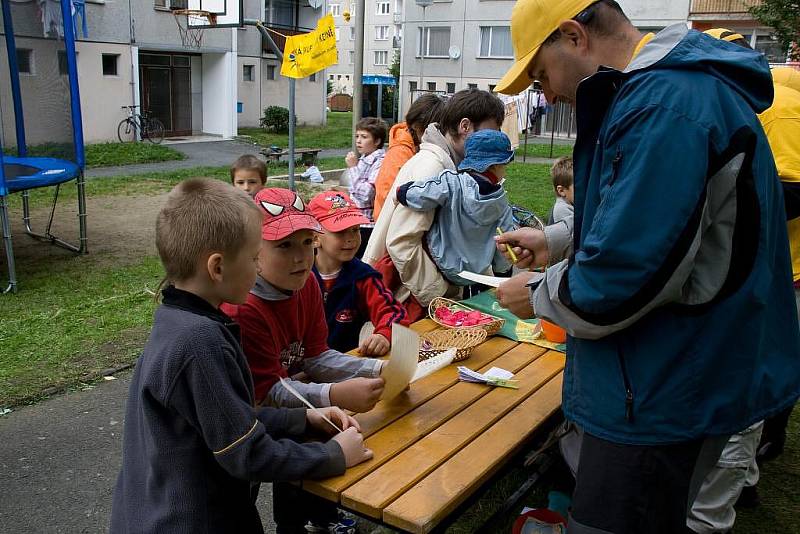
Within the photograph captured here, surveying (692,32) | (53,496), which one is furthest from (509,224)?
(53,496)

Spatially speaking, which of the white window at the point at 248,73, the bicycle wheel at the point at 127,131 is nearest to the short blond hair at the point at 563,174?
the bicycle wheel at the point at 127,131

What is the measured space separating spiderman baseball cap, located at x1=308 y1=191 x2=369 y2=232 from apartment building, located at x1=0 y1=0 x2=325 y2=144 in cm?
1522

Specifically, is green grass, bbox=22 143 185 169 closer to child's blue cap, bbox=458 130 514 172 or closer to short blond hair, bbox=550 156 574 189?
short blond hair, bbox=550 156 574 189

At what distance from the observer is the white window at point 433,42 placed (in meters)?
34.9

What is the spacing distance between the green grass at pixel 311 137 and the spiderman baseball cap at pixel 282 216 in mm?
18786

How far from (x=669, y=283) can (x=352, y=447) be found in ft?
3.06

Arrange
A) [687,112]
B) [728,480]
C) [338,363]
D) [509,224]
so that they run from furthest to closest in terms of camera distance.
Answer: [509,224] → [728,480] → [338,363] → [687,112]

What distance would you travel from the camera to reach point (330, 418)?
2.02 meters

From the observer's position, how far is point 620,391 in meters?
1.54

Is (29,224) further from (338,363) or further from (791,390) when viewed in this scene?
(791,390)

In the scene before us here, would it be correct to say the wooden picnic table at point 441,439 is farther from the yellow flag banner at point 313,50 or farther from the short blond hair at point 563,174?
the yellow flag banner at point 313,50

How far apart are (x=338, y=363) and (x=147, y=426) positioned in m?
0.86

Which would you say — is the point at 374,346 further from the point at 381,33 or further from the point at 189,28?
the point at 381,33

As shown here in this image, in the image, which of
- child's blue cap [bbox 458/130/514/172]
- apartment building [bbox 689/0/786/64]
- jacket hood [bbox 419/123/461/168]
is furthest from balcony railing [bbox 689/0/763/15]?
child's blue cap [bbox 458/130/514/172]
